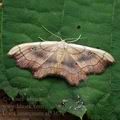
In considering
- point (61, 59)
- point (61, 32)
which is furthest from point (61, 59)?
point (61, 32)

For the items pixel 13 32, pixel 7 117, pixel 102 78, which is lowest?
pixel 7 117

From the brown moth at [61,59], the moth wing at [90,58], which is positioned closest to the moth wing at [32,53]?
the brown moth at [61,59]

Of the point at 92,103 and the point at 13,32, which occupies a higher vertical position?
the point at 13,32

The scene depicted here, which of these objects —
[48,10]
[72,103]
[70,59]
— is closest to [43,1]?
[48,10]

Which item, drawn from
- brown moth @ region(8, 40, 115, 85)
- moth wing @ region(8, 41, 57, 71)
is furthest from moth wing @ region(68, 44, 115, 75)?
moth wing @ region(8, 41, 57, 71)

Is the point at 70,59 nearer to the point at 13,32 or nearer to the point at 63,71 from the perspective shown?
the point at 63,71

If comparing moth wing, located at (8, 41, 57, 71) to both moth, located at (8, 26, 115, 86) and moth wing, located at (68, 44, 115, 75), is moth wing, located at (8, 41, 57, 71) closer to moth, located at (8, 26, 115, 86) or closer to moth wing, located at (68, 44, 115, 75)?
moth, located at (8, 26, 115, 86)

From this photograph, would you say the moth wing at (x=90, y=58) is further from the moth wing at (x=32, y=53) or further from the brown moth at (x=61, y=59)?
the moth wing at (x=32, y=53)
